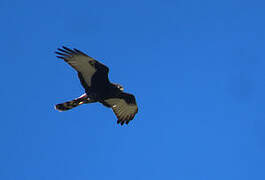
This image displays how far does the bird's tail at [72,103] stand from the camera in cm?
2314

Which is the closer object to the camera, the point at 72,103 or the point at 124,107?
the point at 72,103

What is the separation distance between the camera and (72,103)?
23.4 m

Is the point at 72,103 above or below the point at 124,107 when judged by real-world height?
below

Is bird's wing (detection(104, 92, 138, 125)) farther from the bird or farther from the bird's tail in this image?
the bird's tail

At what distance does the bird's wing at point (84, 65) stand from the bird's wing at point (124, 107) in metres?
1.75

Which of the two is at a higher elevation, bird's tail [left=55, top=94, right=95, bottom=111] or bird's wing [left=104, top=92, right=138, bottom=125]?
bird's wing [left=104, top=92, right=138, bottom=125]

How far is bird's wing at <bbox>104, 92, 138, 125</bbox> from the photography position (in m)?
24.3

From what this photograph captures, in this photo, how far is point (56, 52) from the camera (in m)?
22.1

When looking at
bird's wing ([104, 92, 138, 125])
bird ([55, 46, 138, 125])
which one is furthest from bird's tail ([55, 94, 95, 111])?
bird's wing ([104, 92, 138, 125])

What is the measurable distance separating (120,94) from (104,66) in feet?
5.97

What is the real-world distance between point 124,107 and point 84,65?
9.14 ft

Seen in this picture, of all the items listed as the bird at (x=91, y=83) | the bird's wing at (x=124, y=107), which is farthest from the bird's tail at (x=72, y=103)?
the bird's wing at (x=124, y=107)

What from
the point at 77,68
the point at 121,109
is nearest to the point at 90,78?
the point at 77,68

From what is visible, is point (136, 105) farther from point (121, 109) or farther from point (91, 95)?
point (91, 95)
